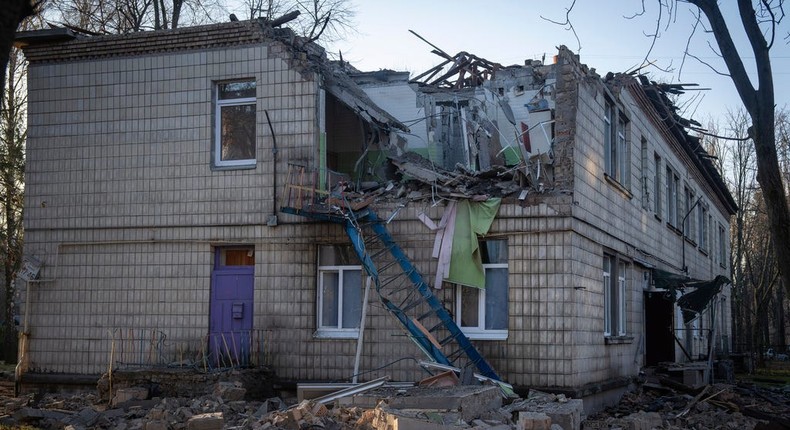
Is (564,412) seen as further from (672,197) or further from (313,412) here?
(672,197)

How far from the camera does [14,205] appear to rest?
99.3 ft

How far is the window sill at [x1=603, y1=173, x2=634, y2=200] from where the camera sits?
18237 millimetres

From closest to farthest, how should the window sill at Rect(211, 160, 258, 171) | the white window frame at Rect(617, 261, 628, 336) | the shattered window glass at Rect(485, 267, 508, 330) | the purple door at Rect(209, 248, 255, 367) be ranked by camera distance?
the shattered window glass at Rect(485, 267, 508, 330)
the purple door at Rect(209, 248, 255, 367)
the window sill at Rect(211, 160, 258, 171)
the white window frame at Rect(617, 261, 628, 336)

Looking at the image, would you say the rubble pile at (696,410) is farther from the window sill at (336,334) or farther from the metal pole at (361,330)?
the window sill at (336,334)

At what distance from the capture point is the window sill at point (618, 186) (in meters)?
18.2

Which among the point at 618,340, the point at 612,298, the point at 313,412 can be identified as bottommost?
the point at 313,412

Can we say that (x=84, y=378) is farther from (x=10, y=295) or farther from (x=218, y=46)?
(x=10, y=295)

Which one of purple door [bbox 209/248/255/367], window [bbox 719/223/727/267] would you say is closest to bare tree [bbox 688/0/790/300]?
purple door [bbox 209/248/255/367]

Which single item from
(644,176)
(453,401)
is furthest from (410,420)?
(644,176)

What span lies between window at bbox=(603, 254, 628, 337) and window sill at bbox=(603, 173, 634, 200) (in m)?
1.45

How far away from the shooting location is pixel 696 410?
1731 centimetres

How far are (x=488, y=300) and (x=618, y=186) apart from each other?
518cm

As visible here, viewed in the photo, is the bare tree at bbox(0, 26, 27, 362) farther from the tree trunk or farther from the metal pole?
the tree trunk

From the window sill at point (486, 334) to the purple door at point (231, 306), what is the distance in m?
3.87
